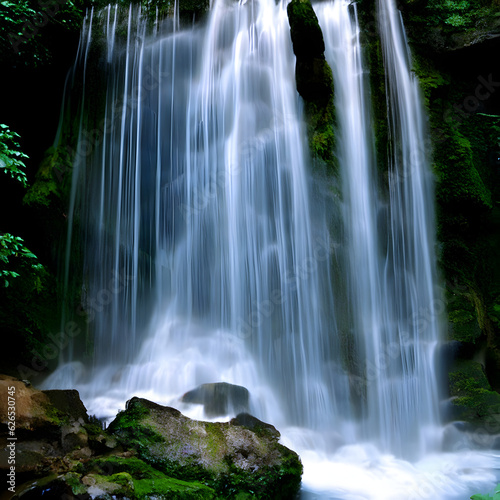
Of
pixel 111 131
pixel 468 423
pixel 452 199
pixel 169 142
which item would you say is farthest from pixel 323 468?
pixel 111 131

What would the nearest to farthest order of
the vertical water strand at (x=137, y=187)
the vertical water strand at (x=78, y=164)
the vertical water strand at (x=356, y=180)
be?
the vertical water strand at (x=356, y=180) < the vertical water strand at (x=137, y=187) < the vertical water strand at (x=78, y=164)

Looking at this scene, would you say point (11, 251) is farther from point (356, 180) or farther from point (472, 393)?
point (472, 393)

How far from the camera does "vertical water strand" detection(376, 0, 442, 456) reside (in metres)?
6.21

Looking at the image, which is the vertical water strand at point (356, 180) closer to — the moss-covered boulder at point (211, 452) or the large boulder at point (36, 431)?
the moss-covered boulder at point (211, 452)

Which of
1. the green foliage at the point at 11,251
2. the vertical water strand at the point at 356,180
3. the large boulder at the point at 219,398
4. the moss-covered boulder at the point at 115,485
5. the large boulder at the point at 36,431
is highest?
the vertical water strand at the point at 356,180

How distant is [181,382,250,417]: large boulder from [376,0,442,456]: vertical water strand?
2.04 m

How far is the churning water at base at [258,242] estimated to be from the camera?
20.6 feet

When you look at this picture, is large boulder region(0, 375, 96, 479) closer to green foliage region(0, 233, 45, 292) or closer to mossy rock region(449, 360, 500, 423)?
green foliage region(0, 233, 45, 292)

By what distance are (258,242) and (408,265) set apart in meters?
2.58

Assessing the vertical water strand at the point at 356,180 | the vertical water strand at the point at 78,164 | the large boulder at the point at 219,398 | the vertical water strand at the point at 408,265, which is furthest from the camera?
the vertical water strand at the point at 78,164

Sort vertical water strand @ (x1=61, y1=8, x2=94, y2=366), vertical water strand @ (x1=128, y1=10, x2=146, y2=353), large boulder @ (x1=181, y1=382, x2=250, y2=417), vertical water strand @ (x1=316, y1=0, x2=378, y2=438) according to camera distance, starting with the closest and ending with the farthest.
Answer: large boulder @ (x1=181, y1=382, x2=250, y2=417) → vertical water strand @ (x1=316, y1=0, x2=378, y2=438) → vertical water strand @ (x1=128, y1=10, x2=146, y2=353) → vertical water strand @ (x1=61, y1=8, x2=94, y2=366)

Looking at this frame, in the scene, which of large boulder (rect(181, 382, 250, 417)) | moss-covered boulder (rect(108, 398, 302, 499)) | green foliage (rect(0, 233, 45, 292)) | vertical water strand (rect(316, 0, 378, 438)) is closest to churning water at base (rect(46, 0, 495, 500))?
vertical water strand (rect(316, 0, 378, 438))

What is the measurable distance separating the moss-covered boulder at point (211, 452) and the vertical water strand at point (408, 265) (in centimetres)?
245

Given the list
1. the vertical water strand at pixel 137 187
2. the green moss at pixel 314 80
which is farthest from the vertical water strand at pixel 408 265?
the vertical water strand at pixel 137 187
